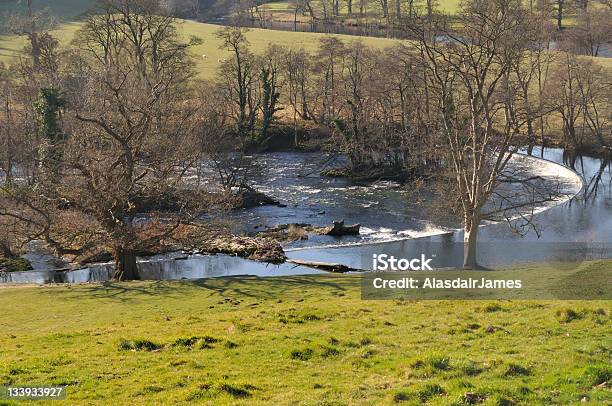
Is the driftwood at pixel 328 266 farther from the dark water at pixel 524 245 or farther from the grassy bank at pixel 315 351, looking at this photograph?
the grassy bank at pixel 315 351

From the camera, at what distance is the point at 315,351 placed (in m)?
17.8

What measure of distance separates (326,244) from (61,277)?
1619 cm

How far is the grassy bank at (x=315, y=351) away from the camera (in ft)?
46.3

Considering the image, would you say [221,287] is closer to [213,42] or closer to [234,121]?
[234,121]

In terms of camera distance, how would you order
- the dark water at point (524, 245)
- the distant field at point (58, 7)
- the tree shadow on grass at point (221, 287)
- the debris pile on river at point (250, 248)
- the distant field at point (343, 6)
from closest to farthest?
the tree shadow on grass at point (221, 287) < the dark water at point (524, 245) < the debris pile on river at point (250, 248) < the distant field at point (58, 7) < the distant field at point (343, 6)

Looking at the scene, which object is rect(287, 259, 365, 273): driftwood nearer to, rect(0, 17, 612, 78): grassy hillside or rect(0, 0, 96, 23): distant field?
rect(0, 17, 612, 78): grassy hillside

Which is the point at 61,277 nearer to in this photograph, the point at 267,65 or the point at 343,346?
the point at 343,346

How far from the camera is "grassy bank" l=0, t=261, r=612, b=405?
1411 centimetres

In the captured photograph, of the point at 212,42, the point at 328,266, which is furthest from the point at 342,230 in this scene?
the point at 212,42

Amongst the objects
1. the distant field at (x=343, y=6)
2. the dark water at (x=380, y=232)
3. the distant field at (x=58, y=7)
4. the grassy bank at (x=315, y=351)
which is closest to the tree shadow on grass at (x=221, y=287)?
the grassy bank at (x=315, y=351)

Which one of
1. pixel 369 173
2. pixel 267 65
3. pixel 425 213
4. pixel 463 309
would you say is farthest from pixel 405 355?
pixel 267 65

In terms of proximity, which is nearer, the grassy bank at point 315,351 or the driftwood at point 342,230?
the grassy bank at point 315,351

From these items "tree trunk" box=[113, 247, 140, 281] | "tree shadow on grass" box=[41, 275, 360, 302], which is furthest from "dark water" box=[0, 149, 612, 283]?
"tree shadow on grass" box=[41, 275, 360, 302]

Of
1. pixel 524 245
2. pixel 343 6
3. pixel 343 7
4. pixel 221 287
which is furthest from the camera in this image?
pixel 343 6
